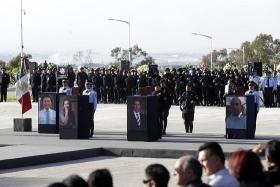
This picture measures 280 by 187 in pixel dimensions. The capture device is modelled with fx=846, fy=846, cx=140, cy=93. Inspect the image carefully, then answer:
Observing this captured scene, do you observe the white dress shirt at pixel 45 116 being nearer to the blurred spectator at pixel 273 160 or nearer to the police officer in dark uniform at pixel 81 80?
the blurred spectator at pixel 273 160

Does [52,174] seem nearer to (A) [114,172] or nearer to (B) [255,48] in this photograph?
(A) [114,172]

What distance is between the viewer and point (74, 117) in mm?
23422

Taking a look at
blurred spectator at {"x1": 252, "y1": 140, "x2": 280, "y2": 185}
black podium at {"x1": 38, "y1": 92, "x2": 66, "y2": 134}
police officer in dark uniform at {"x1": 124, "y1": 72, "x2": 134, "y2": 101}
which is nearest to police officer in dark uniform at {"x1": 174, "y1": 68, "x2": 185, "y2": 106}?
police officer in dark uniform at {"x1": 124, "y1": 72, "x2": 134, "y2": 101}

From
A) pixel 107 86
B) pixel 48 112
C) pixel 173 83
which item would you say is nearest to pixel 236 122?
pixel 48 112

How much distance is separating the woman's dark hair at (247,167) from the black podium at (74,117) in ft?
53.0

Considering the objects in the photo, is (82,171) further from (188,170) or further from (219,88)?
(219,88)

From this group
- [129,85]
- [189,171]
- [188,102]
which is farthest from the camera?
[129,85]

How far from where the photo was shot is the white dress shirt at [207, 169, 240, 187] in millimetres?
7793

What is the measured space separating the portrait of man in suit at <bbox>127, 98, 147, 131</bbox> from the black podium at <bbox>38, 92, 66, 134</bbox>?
3202 mm

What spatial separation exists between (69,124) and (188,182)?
16096mm

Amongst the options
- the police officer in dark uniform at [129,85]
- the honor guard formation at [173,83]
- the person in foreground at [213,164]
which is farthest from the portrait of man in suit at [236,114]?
the police officer in dark uniform at [129,85]

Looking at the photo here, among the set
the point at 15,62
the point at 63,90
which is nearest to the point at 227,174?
the point at 63,90

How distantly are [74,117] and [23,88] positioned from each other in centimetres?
418

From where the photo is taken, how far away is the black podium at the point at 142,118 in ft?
73.4
